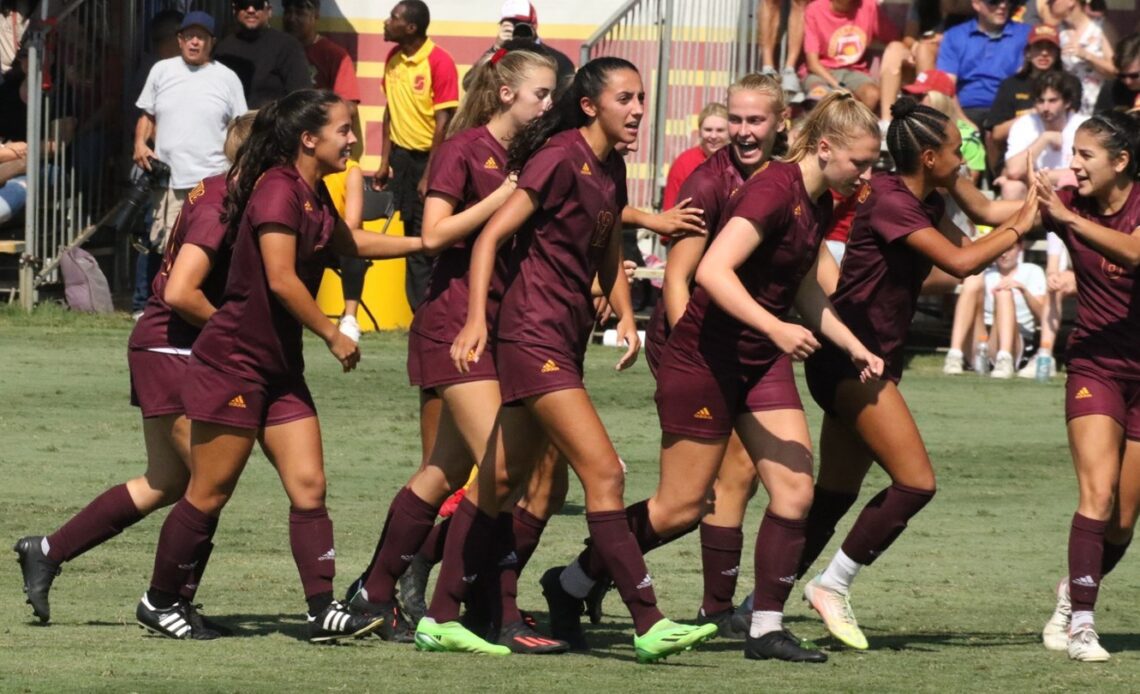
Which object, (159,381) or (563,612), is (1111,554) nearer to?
(563,612)

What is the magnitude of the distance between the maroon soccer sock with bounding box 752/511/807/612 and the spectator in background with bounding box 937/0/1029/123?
10.1 meters

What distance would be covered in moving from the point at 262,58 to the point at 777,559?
1009 centimetres

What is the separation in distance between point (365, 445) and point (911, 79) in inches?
263

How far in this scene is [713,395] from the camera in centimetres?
653

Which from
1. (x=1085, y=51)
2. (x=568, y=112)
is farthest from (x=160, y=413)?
(x=1085, y=51)

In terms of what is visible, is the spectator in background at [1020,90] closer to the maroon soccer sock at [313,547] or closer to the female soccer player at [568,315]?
the female soccer player at [568,315]

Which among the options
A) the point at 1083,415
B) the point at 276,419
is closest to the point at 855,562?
the point at 1083,415

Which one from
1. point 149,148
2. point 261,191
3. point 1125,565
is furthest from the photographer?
point 149,148

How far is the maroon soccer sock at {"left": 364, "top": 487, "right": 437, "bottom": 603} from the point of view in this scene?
6.88m

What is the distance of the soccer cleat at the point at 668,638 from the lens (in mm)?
6164

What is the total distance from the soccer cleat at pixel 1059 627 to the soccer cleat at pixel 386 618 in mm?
2230

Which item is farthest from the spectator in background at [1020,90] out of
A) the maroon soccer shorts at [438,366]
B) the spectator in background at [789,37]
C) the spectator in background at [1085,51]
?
the maroon soccer shorts at [438,366]

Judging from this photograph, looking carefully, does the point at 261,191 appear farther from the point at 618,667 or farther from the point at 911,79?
the point at 911,79

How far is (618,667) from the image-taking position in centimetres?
637
